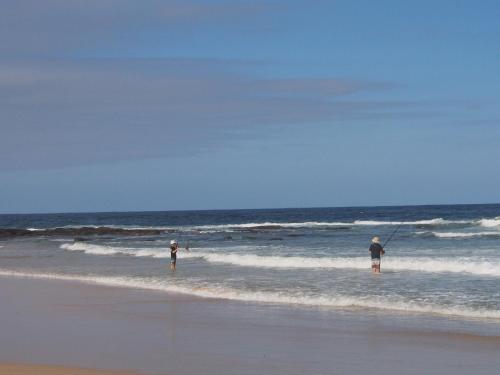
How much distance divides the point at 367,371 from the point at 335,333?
2619 mm

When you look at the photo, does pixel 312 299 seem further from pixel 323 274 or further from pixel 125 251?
pixel 125 251

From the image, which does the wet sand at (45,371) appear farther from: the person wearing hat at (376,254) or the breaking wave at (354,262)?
the breaking wave at (354,262)

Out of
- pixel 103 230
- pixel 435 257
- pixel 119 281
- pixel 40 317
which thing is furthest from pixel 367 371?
pixel 103 230

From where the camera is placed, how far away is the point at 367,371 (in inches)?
337

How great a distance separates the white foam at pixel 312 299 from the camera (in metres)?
13.2

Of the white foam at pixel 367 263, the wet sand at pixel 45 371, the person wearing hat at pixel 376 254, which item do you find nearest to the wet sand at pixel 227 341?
the wet sand at pixel 45 371

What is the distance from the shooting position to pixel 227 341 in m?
10.6

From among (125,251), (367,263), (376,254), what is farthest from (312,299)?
(125,251)

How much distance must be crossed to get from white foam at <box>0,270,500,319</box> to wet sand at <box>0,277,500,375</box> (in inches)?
32.7

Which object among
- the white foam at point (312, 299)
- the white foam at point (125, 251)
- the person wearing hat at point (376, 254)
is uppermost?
the person wearing hat at point (376, 254)

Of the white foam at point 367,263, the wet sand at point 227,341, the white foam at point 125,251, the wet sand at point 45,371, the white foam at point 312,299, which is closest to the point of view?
the wet sand at point 45,371

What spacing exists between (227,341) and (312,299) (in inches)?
195

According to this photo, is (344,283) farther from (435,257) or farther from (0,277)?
(0,277)

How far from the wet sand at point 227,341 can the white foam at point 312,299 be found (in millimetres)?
829
